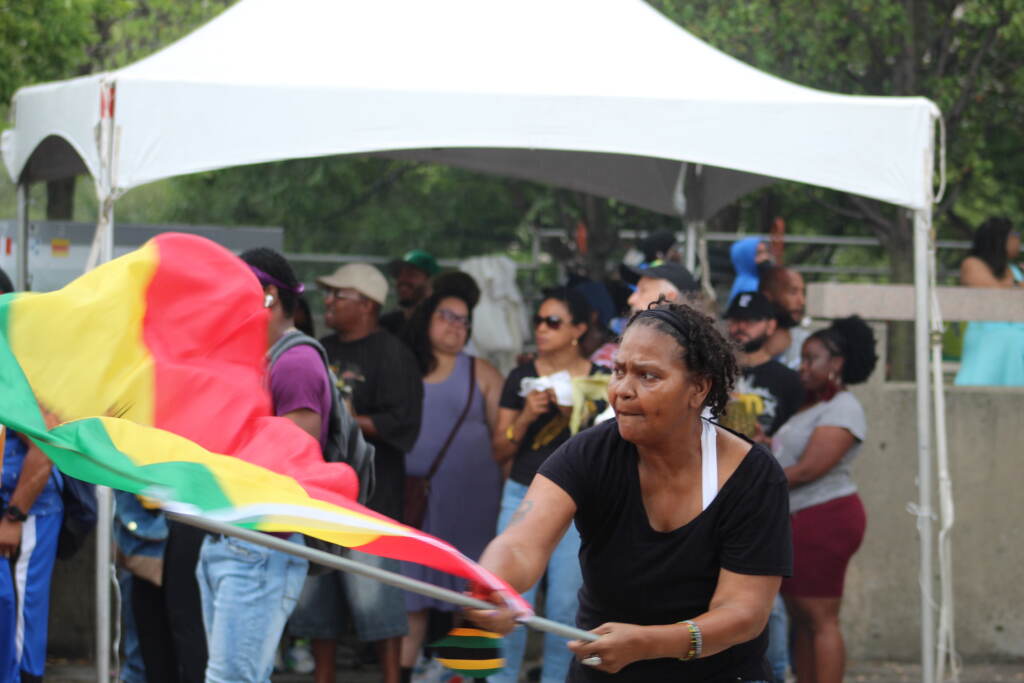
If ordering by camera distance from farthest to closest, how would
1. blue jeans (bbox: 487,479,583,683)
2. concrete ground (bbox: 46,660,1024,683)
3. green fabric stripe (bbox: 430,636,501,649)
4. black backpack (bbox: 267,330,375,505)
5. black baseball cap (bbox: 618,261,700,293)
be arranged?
concrete ground (bbox: 46,660,1024,683)
blue jeans (bbox: 487,479,583,683)
black baseball cap (bbox: 618,261,700,293)
black backpack (bbox: 267,330,375,505)
green fabric stripe (bbox: 430,636,501,649)

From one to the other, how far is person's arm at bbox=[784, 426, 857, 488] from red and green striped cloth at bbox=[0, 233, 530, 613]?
2.93 meters

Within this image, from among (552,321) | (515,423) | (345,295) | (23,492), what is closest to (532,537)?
(23,492)

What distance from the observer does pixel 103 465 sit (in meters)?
3.08

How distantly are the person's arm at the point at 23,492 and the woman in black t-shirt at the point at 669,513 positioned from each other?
242 cm

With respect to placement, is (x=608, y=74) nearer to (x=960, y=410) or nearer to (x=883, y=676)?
(x=960, y=410)

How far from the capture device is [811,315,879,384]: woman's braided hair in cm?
645

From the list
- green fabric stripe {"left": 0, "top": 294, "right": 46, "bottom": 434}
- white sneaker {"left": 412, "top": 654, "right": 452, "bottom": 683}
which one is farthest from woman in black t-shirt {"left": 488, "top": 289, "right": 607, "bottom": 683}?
green fabric stripe {"left": 0, "top": 294, "right": 46, "bottom": 434}

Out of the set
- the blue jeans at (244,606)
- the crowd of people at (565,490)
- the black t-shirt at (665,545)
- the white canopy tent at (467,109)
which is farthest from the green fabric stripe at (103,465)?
the white canopy tent at (467,109)

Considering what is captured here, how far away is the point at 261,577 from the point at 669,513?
1.85m

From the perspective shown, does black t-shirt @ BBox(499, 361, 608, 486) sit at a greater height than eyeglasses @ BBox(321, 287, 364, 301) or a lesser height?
lesser

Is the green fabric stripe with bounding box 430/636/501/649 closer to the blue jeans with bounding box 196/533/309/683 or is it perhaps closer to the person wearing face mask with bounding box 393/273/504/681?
the blue jeans with bounding box 196/533/309/683

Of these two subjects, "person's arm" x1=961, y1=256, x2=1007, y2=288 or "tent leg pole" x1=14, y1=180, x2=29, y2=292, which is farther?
"person's arm" x1=961, y1=256, x2=1007, y2=288

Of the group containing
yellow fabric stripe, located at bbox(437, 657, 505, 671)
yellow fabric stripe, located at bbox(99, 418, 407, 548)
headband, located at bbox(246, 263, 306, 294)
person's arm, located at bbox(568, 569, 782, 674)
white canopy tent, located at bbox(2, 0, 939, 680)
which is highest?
white canopy tent, located at bbox(2, 0, 939, 680)

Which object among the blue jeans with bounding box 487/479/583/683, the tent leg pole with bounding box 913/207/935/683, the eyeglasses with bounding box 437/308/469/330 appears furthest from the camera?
the eyeglasses with bounding box 437/308/469/330
